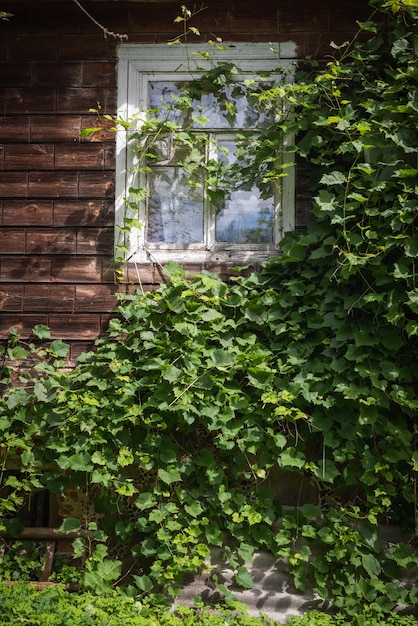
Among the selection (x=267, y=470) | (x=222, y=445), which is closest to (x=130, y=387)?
(x=222, y=445)

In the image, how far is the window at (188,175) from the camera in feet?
15.7

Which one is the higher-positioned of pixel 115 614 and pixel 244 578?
pixel 244 578

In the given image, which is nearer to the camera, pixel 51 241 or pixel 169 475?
pixel 169 475

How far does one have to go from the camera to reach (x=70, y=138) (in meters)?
4.86

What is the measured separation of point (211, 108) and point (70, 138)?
1.09m

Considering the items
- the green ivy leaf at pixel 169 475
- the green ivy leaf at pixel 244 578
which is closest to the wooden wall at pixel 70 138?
the green ivy leaf at pixel 169 475


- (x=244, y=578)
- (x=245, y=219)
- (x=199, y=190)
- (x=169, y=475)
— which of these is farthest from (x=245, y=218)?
(x=244, y=578)

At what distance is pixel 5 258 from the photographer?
4.86 meters

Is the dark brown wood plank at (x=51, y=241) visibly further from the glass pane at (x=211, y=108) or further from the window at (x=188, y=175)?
the glass pane at (x=211, y=108)

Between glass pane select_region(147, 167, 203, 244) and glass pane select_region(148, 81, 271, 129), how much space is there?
1.37 feet

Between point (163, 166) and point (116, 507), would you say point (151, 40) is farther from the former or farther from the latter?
point (116, 507)

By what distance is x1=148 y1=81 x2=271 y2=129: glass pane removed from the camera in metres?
4.90

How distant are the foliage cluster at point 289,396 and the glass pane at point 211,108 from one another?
367 mm

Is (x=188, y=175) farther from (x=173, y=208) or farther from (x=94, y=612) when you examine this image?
(x=94, y=612)
